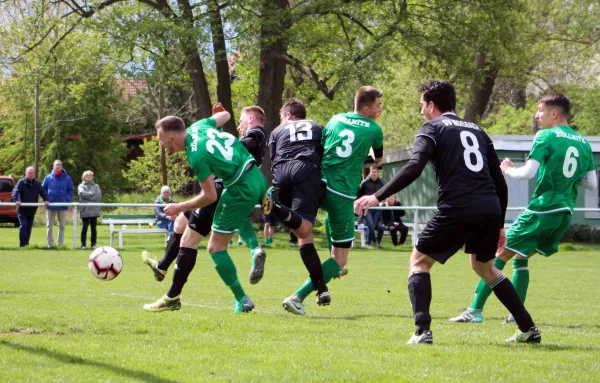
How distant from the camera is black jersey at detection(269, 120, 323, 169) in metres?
8.95

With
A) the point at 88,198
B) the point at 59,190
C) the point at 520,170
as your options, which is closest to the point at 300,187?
the point at 520,170

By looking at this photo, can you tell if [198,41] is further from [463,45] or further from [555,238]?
[555,238]

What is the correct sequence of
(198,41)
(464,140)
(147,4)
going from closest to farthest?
(464,140) < (198,41) < (147,4)

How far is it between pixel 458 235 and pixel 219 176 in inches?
101

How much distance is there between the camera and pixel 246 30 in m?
28.2

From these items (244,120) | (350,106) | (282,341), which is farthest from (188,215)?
(350,106)

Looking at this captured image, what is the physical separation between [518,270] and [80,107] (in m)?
46.5

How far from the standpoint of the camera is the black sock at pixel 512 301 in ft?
22.2

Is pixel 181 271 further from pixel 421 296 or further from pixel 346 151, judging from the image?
pixel 421 296

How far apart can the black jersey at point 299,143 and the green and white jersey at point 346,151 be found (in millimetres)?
121

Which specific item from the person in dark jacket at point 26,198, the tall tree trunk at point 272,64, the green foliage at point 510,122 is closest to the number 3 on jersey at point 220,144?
the person in dark jacket at point 26,198

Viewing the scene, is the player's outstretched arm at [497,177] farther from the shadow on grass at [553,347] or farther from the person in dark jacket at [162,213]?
the person in dark jacket at [162,213]

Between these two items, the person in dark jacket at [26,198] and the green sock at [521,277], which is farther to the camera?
the person in dark jacket at [26,198]

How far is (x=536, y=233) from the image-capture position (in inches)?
319
